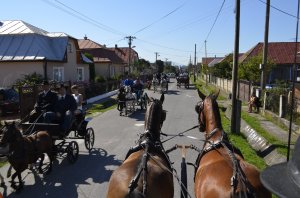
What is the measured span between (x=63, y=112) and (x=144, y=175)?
6.38 meters

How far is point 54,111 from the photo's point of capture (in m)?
9.92

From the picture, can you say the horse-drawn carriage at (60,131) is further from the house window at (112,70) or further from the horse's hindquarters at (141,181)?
the house window at (112,70)

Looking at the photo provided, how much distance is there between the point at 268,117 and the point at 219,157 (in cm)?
1287

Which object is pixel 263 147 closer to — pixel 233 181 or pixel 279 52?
pixel 233 181

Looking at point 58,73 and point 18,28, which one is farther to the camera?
point 18,28

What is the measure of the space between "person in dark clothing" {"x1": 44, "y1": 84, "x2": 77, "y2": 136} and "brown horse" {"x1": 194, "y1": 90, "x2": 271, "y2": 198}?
482 cm

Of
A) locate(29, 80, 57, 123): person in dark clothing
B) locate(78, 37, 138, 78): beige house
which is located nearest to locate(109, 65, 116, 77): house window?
locate(78, 37, 138, 78): beige house

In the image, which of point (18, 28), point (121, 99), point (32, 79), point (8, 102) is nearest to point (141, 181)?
point (8, 102)

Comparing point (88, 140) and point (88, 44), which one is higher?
point (88, 44)

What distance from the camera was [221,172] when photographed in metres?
4.24

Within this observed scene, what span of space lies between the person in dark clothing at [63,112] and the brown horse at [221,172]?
4.82m

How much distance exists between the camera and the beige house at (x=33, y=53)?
92.0 ft

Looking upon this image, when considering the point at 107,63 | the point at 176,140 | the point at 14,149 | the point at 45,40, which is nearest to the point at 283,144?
Answer: the point at 176,140

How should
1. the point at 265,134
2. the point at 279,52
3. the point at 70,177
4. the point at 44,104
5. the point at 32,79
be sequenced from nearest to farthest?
1. the point at 70,177
2. the point at 44,104
3. the point at 265,134
4. the point at 32,79
5. the point at 279,52
